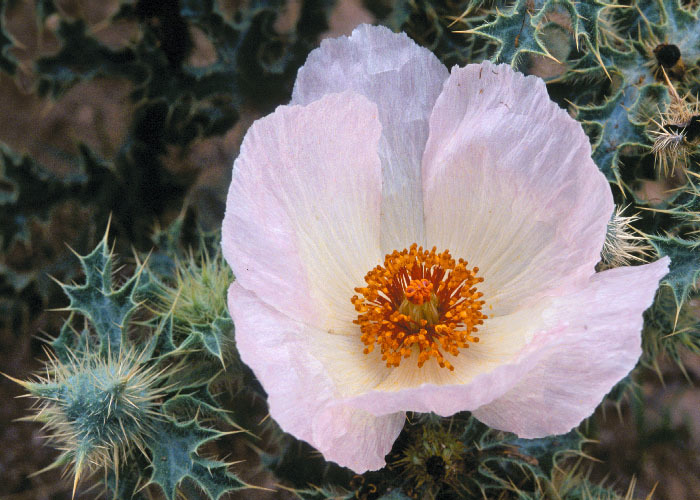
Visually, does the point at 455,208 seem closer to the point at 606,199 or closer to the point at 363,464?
the point at 606,199

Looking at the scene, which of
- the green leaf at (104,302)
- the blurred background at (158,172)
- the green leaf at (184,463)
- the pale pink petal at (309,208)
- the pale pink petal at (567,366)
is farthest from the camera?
the blurred background at (158,172)

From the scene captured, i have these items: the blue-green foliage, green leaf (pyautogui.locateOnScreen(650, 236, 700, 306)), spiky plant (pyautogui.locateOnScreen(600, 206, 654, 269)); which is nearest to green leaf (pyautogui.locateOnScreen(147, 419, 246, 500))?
the blue-green foliage

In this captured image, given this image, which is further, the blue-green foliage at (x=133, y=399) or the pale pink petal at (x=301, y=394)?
the blue-green foliage at (x=133, y=399)

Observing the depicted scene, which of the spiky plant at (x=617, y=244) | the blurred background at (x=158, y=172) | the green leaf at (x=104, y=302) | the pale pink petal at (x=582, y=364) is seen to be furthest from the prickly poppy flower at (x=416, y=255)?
the blurred background at (x=158, y=172)

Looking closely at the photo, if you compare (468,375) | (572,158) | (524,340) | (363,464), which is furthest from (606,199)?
(363,464)

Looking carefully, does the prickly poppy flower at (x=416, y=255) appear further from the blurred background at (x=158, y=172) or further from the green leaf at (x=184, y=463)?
the blurred background at (x=158, y=172)

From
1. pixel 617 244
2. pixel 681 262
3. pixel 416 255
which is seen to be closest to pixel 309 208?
pixel 416 255
